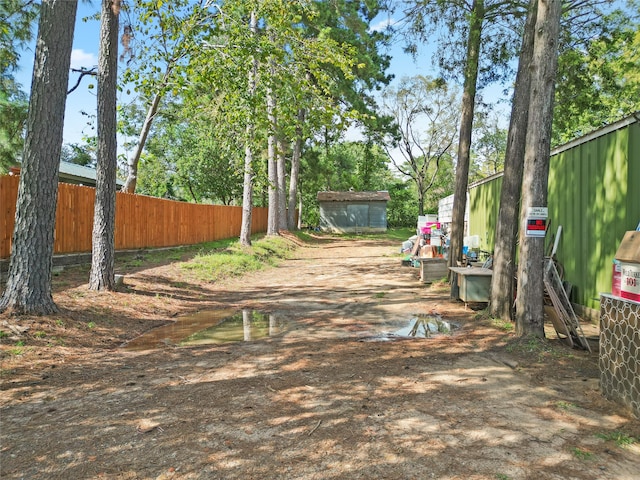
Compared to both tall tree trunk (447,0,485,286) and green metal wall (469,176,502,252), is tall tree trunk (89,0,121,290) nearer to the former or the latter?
tall tree trunk (447,0,485,286)

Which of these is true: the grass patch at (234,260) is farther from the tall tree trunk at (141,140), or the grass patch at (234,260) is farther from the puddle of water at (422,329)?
the puddle of water at (422,329)

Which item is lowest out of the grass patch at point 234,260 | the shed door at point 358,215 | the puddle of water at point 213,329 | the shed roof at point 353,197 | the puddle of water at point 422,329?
the puddle of water at point 213,329

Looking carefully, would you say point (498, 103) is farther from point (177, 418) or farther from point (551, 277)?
point (177, 418)

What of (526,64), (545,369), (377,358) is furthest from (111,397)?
(526,64)

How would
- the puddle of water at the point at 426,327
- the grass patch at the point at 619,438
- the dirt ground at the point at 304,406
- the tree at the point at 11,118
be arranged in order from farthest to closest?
the tree at the point at 11,118, the puddle of water at the point at 426,327, the grass patch at the point at 619,438, the dirt ground at the point at 304,406

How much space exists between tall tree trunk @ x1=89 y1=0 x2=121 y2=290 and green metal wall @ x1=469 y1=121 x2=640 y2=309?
7.59 m

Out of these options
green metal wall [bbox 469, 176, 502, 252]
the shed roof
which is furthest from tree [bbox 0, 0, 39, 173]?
the shed roof

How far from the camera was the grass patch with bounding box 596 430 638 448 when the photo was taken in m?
3.04

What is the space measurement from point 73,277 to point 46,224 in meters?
3.24

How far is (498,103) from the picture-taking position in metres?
11.9

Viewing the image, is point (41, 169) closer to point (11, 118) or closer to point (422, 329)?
point (11, 118)

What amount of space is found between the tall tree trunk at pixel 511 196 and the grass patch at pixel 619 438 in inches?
144

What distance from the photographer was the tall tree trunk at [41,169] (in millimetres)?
5867

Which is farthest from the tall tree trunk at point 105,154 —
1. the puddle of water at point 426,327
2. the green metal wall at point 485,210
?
the green metal wall at point 485,210
